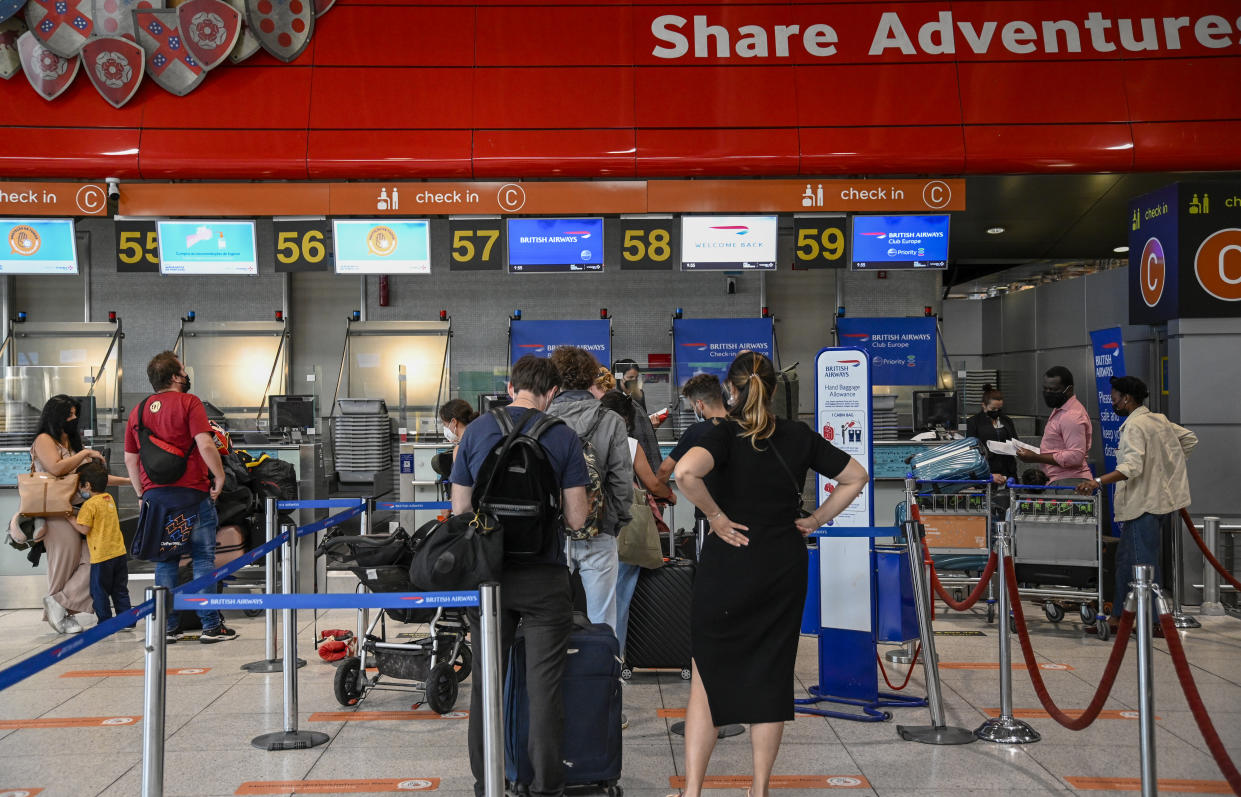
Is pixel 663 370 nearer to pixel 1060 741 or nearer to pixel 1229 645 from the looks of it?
pixel 1229 645

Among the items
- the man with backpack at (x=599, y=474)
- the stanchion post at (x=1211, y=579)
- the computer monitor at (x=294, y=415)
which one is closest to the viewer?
the man with backpack at (x=599, y=474)

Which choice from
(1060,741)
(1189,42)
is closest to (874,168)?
(1189,42)

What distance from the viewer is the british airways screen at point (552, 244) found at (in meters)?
9.38

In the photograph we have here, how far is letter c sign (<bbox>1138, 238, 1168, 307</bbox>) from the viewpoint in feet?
27.1

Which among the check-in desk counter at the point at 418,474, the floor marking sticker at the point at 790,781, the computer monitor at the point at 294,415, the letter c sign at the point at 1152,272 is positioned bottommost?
the floor marking sticker at the point at 790,781

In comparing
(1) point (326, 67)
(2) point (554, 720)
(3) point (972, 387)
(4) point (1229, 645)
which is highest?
(1) point (326, 67)

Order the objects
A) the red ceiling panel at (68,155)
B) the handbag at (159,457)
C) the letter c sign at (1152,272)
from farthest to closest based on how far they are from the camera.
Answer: the red ceiling panel at (68,155) < the letter c sign at (1152,272) < the handbag at (159,457)

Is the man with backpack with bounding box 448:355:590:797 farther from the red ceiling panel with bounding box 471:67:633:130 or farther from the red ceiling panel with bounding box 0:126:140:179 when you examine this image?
the red ceiling panel with bounding box 0:126:140:179

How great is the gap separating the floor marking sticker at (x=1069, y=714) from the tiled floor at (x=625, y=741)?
0.06m

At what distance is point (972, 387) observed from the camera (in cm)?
1452

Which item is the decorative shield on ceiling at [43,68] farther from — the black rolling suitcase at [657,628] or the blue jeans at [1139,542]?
the blue jeans at [1139,542]

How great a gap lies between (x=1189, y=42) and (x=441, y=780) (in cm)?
921

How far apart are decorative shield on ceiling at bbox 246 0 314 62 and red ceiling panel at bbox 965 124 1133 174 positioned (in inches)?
238

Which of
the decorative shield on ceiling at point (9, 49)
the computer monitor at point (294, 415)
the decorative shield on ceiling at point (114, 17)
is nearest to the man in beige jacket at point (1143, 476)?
the computer monitor at point (294, 415)
